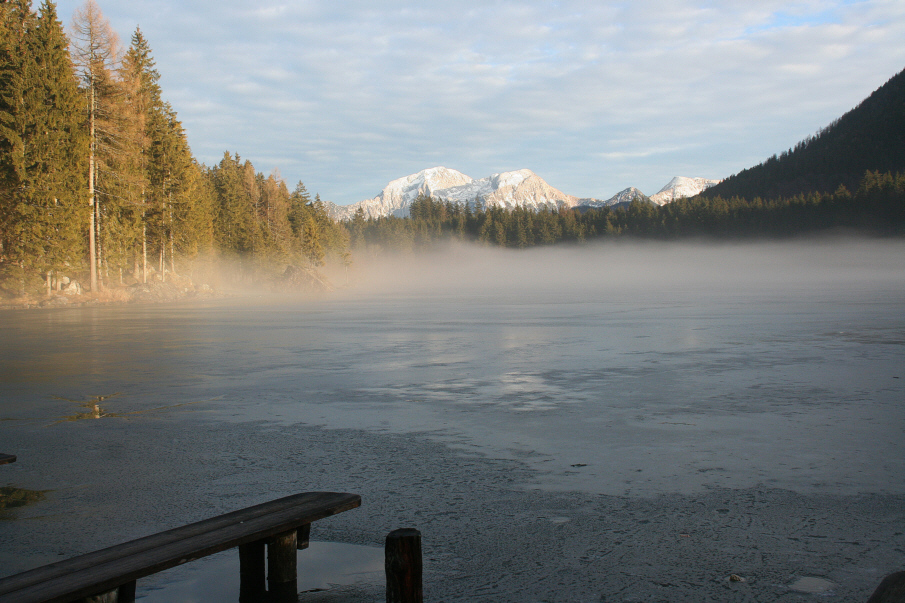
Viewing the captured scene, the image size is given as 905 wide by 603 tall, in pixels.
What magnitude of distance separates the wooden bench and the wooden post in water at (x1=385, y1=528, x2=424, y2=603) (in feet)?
2.30

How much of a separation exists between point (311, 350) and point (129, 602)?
12.1 meters

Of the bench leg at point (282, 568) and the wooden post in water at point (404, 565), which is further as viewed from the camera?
the bench leg at point (282, 568)

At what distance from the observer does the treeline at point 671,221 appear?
12356cm

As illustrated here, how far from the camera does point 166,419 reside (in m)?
7.86

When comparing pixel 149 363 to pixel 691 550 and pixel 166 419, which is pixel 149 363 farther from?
pixel 691 550

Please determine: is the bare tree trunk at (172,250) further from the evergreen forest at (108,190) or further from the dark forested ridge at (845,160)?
the dark forested ridge at (845,160)

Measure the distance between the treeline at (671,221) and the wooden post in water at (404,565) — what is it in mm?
140393

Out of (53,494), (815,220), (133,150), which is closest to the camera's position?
(53,494)

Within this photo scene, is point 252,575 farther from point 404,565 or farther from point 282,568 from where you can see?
point 404,565

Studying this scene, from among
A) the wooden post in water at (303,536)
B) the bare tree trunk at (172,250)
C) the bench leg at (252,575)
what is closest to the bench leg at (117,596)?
the bench leg at (252,575)

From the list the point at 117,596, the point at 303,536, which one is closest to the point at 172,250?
the point at 303,536

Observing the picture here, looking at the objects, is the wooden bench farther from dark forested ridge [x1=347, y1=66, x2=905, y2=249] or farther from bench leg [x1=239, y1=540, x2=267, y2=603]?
dark forested ridge [x1=347, y1=66, x2=905, y2=249]

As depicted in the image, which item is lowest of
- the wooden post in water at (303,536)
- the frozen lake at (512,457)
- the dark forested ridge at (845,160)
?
the frozen lake at (512,457)

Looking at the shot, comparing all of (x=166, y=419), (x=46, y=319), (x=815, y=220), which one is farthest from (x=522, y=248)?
(x=166, y=419)
